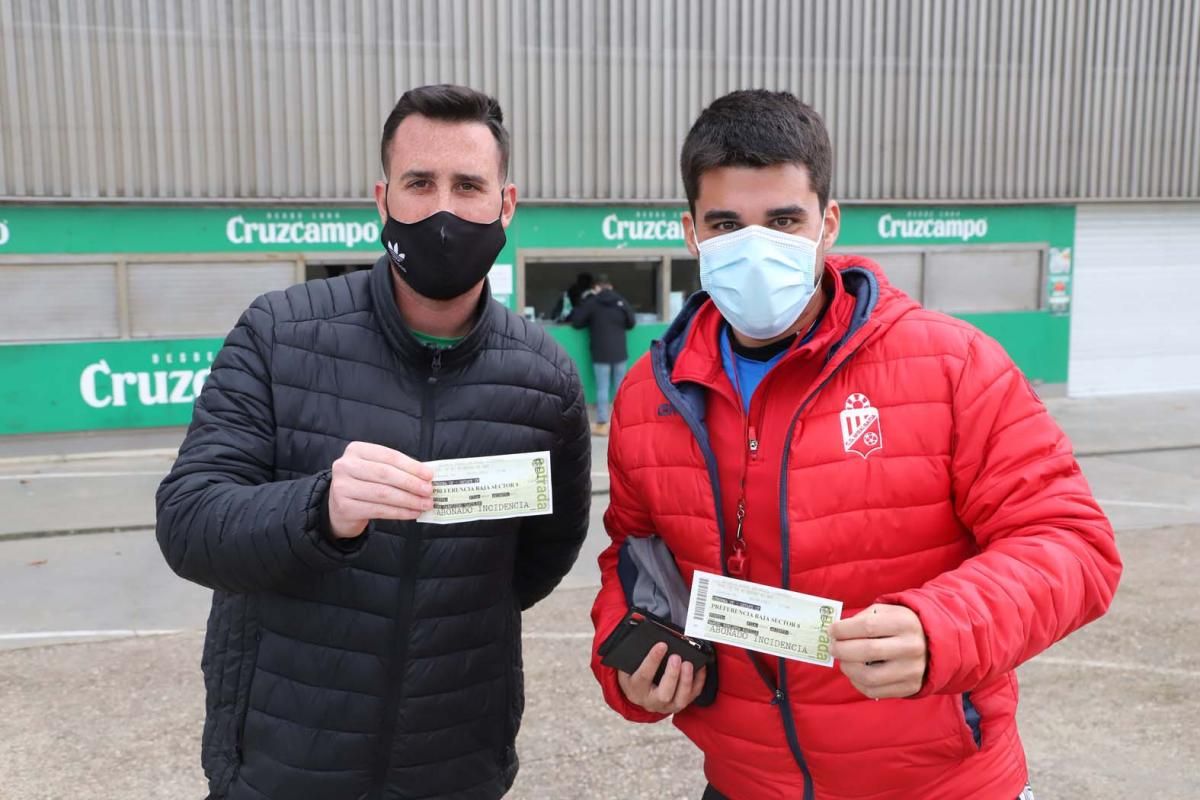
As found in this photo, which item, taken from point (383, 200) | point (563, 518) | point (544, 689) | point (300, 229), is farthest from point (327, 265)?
point (563, 518)

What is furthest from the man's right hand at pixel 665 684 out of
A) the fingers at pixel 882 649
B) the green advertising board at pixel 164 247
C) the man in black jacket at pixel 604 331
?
the man in black jacket at pixel 604 331

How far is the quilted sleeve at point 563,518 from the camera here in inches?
93.2

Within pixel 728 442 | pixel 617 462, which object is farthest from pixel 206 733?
pixel 728 442

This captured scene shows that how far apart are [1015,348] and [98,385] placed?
12.9 metres

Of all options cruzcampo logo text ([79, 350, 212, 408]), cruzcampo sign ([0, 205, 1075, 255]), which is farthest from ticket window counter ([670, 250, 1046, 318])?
cruzcampo logo text ([79, 350, 212, 408])

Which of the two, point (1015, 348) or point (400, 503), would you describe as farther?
point (1015, 348)

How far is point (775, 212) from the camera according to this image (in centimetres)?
197

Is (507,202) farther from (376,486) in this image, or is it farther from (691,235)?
(376,486)

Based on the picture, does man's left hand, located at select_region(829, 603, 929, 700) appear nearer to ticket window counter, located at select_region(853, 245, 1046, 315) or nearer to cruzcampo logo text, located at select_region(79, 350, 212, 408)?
cruzcampo logo text, located at select_region(79, 350, 212, 408)

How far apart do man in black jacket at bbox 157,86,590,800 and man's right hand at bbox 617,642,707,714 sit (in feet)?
1.45

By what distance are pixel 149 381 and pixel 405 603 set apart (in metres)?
11.0

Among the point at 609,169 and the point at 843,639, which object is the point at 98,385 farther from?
the point at 843,639

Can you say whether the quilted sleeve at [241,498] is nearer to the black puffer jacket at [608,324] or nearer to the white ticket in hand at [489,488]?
the white ticket in hand at [489,488]

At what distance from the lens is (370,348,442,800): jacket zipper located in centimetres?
212
